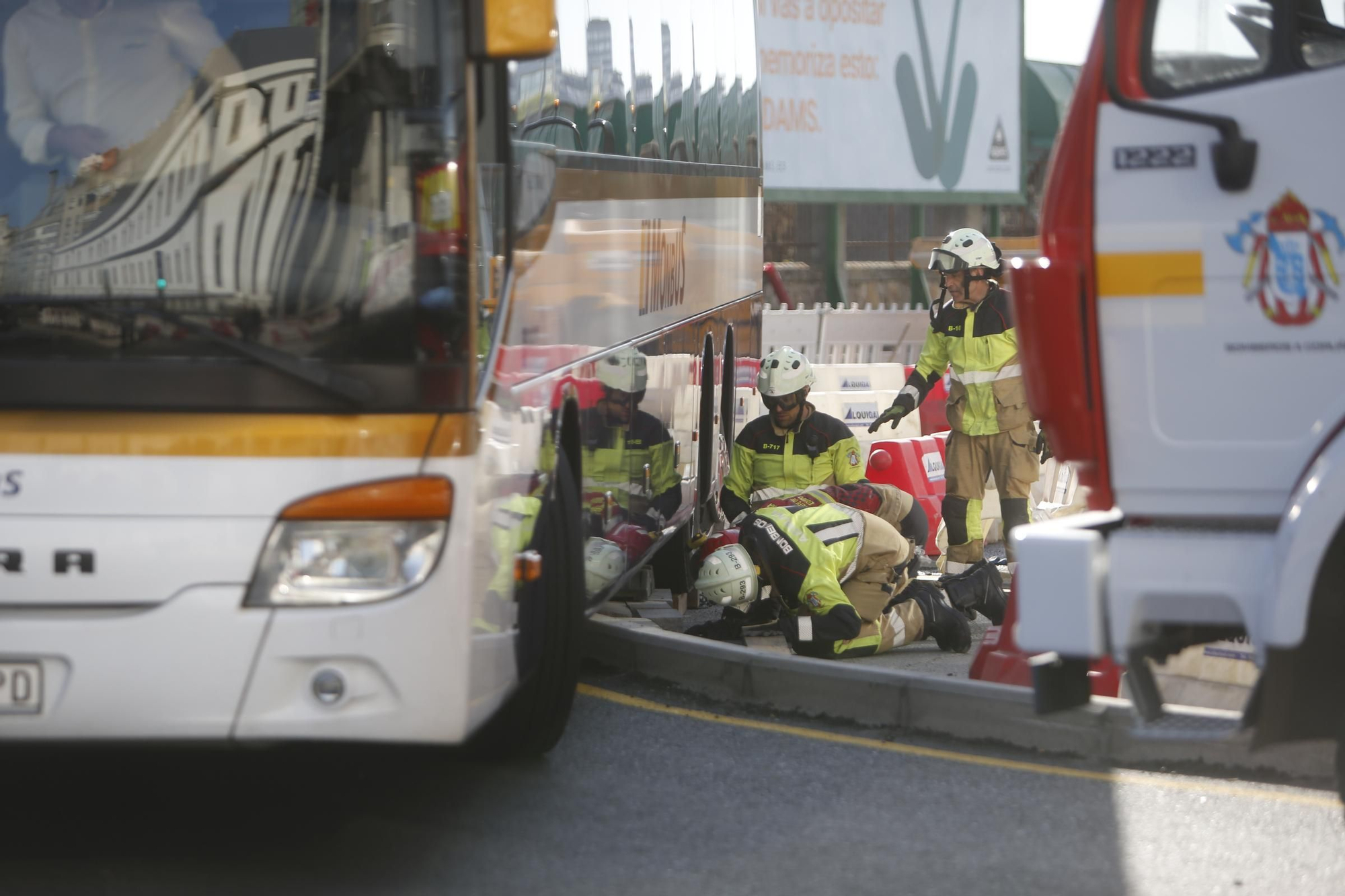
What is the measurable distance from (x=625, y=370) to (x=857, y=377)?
9.39 meters

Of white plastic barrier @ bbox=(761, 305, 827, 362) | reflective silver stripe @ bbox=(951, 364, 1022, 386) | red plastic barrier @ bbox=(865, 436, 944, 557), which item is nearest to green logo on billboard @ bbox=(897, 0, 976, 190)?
white plastic barrier @ bbox=(761, 305, 827, 362)

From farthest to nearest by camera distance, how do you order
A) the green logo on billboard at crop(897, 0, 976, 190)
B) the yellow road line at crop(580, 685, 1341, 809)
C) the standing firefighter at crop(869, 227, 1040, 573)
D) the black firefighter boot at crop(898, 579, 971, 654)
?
the green logo on billboard at crop(897, 0, 976, 190), the standing firefighter at crop(869, 227, 1040, 573), the black firefighter boot at crop(898, 579, 971, 654), the yellow road line at crop(580, 685, 1341, 809)

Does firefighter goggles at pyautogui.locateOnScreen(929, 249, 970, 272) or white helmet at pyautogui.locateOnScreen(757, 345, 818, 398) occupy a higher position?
firefighter goggles at pyautogui.locateOnScreen(929, 249, 970, 272)

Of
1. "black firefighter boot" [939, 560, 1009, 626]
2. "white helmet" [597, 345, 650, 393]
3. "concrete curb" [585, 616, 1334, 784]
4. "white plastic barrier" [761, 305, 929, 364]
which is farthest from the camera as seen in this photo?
"white plastic barrier" [761, 305, 929, 364]

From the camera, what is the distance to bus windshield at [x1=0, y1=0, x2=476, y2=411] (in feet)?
14.8

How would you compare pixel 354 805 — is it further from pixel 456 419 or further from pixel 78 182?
pixel 78 182

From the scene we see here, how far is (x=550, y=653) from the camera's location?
5891mm

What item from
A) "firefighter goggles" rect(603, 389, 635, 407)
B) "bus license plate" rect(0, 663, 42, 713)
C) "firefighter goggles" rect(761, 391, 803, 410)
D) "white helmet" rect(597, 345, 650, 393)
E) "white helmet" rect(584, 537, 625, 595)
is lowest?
"white helmet" rect(584, 537, 625, 595)

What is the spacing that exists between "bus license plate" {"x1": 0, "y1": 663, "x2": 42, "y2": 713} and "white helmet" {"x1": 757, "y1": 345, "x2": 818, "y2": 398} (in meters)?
5.57

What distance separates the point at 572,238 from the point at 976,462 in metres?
5.22

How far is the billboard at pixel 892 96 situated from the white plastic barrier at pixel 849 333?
447 cm

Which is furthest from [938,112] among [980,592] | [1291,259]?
[1291,259]

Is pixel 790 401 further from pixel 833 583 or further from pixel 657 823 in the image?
pixel 657 823

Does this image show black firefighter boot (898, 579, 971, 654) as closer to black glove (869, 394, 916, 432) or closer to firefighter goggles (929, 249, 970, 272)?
black glove (869, 394, 916, 432)
